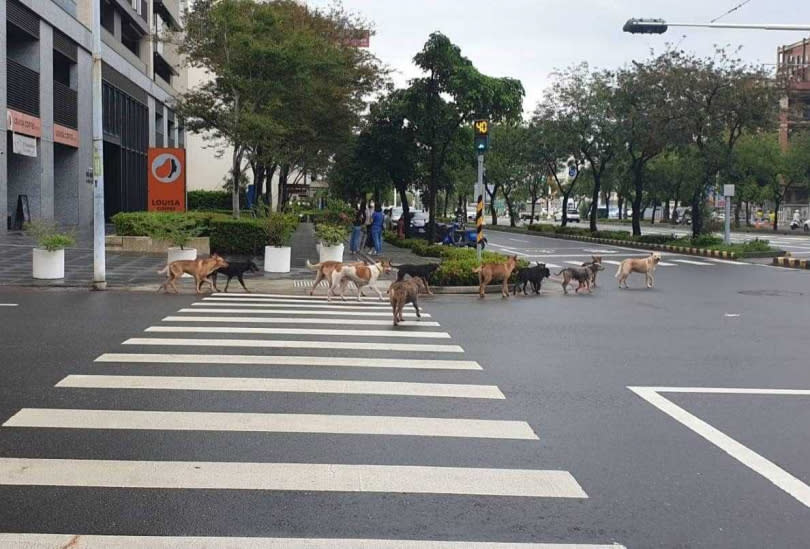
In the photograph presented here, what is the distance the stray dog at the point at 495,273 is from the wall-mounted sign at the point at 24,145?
21.0m

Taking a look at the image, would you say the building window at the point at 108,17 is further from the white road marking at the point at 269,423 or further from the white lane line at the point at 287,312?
the white road marking at the point at 269,423

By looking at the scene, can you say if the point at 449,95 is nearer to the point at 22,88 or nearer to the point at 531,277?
the point at 531,277

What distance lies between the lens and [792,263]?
94.6 ft

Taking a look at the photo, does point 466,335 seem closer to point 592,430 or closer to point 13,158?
point 592,430

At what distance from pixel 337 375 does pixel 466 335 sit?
141 inches

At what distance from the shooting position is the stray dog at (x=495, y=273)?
17719 millimetres

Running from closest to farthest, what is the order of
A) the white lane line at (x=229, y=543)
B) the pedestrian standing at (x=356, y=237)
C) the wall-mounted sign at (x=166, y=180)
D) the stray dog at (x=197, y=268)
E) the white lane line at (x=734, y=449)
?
the white lane line at (x=229, y=543) → the white lane line at (x=734, y=449) → the stray dog at (x=197, y=268) → the wall-mounted sign at (x=166, y=180) → the pedestrian standing at (x=356, y=237)

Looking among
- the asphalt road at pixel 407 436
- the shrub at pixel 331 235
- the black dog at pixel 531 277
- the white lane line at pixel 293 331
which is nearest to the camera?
the asphalt road at pixel 407 436

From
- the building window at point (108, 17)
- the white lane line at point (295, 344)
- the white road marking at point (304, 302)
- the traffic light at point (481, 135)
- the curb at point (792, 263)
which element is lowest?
the white road marking at point (304, 302)

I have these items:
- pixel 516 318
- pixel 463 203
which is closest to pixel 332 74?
pixel 516 318

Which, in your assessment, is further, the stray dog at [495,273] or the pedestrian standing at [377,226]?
the pedestrian standing at [377,226]

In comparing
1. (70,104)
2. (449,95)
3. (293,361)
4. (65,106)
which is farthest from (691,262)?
(70,104)

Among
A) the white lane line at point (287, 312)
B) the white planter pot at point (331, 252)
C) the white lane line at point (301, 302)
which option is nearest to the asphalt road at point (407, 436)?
the white lane line at point (287, 312)

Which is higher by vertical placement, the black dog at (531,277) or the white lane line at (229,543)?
the black dog at (531,277)
